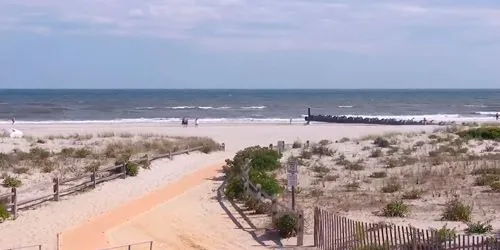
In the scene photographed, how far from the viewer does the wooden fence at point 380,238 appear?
→ 43.5 ft

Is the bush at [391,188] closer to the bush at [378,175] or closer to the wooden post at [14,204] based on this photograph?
the bush at [378,175]

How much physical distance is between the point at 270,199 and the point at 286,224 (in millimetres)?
3673

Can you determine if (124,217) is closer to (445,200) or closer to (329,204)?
(329,204)

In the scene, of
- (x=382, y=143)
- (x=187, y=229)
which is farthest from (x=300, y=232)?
(x=382, y=143)

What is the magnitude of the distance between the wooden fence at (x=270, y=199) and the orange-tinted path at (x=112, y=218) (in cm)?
244

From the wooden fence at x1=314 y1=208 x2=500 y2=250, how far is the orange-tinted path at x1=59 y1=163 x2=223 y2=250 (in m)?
4.56

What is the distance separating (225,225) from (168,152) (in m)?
18.4

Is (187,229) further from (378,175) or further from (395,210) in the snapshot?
(378,175)

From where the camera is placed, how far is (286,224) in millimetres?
17984

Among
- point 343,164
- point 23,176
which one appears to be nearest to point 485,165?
point 343,164

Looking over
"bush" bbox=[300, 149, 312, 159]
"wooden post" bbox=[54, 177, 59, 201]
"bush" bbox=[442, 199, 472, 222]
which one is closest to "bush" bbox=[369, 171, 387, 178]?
"bush" bbox=[300, 149, 312, 159]

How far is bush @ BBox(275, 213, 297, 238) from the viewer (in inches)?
705

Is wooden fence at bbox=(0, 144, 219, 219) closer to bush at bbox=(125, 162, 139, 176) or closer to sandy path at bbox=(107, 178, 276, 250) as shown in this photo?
bush at bbox=(125, 162, 139, 176)

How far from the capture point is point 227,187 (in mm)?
25609
